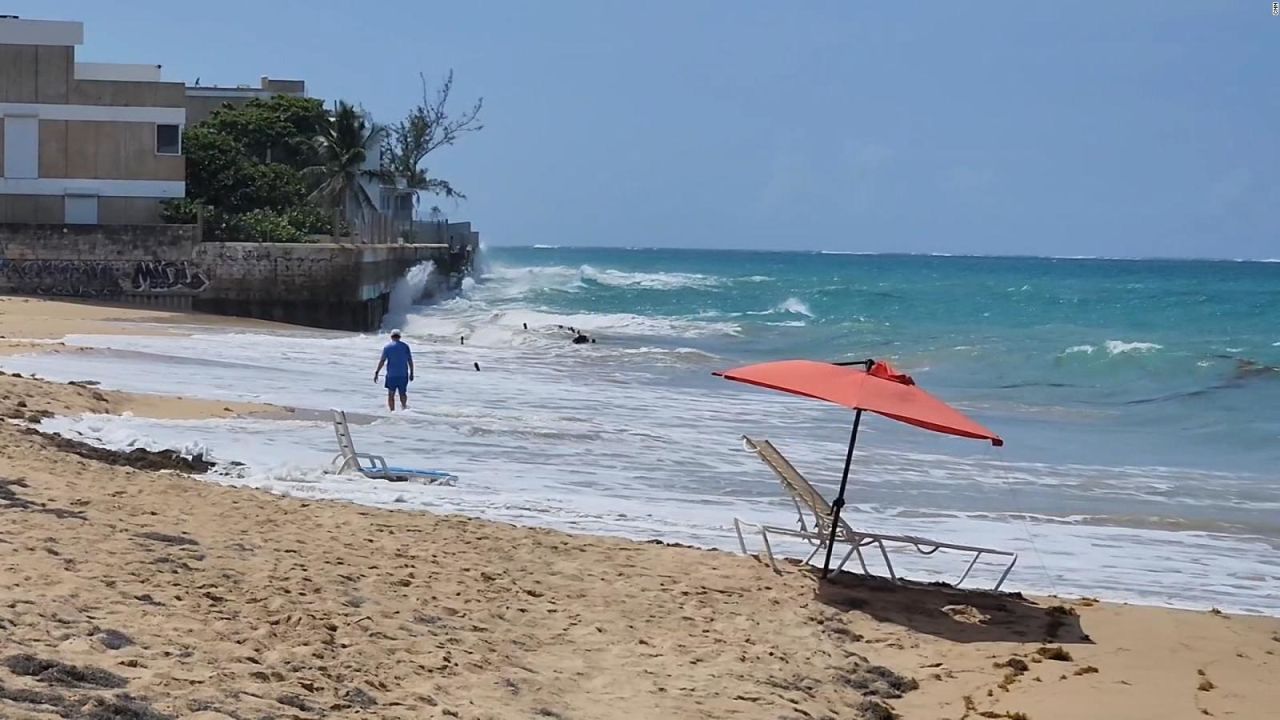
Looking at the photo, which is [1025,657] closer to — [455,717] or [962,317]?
[455,717]

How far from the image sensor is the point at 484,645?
7.54 meters

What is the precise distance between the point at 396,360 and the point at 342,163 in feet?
110

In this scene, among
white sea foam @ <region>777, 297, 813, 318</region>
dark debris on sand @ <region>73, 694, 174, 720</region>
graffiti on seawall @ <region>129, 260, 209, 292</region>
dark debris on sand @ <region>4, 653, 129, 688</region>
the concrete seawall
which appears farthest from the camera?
white sea foam @ <region>777, 297, 813, 318</region>

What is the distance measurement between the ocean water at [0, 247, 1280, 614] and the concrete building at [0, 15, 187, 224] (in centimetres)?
852

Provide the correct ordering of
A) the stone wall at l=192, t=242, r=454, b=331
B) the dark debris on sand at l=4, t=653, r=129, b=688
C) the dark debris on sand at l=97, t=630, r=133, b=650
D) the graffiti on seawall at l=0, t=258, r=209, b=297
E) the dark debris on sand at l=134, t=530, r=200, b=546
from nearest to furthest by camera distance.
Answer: the dark debris on sand at l=4, t=653, r=129, b=688 → the dark debris on sand at l=97, t=630, r=133, b=650 → the dark debris on sand at l=134, t=530, r=200, b=546 → the graffiti on seawall at l=0, t=258, r=209, b=297 → the stone wall at l=192, t=242, r=454, b=331

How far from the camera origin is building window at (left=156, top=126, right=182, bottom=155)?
126 feet

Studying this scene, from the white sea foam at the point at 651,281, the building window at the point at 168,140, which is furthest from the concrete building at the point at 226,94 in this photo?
the white sea foam at the point at 651,281

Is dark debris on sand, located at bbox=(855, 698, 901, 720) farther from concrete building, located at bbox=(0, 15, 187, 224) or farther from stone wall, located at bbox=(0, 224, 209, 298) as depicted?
concrete building, located at bbox=(0, 15, 187, 224)

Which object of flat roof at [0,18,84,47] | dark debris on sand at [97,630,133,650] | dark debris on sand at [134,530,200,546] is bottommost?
dark debris on sand at [134,530,200,546]

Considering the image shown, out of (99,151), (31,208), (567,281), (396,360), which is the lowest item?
(567,281)

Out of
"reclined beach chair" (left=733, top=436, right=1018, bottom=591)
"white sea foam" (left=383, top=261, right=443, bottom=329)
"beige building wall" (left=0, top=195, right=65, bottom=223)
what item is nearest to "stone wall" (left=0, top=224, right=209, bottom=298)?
"beige building wall" (left=0, top=195, right=65, bottom=223)

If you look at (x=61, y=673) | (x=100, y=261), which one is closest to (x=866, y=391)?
(x=61, y=673)

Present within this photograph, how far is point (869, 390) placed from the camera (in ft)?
31.6

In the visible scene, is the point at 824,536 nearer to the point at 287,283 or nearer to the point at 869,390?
the point at 869,390
